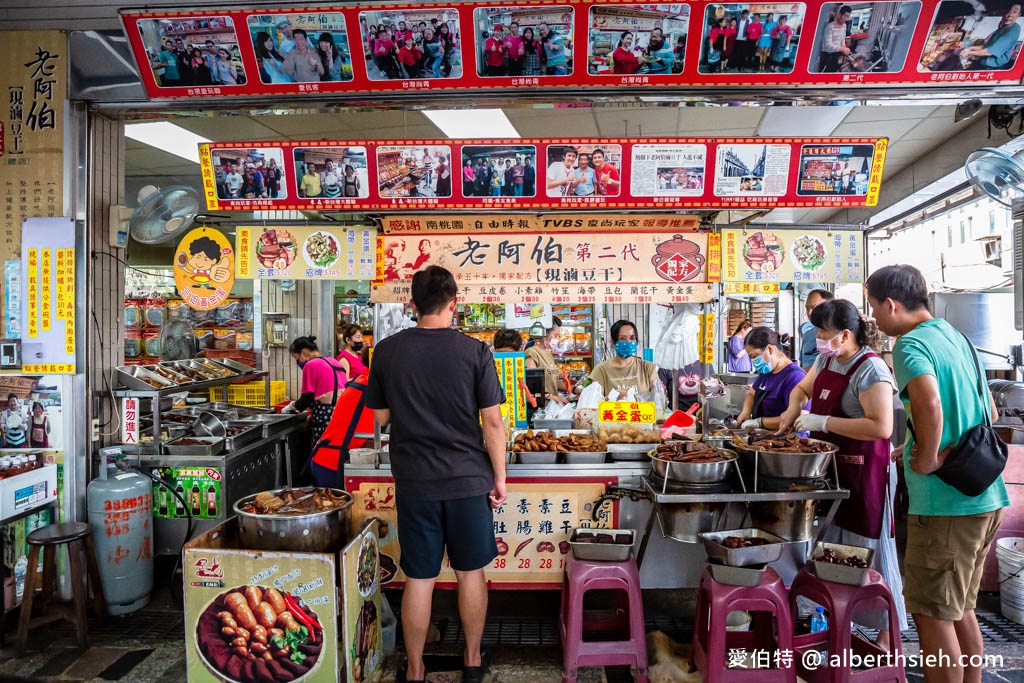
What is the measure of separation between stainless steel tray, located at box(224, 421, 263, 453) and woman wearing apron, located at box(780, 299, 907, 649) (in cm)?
423

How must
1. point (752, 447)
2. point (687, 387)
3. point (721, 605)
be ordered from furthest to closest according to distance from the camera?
1. point (687, 387)
2. point (752, 447)
3. point (721, 605)

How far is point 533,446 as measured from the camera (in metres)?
3.89

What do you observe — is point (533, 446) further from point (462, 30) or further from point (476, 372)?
point (462, 30)

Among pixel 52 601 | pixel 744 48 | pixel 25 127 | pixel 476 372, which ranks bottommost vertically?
pixel 52 601

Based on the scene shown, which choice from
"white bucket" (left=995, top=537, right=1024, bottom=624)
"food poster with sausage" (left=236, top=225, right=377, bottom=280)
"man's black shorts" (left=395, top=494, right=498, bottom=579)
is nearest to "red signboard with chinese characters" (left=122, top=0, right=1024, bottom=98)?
"food poster with sausage" (left=236, top=225, right=377, bottom=280)

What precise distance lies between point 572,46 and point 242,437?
401cm

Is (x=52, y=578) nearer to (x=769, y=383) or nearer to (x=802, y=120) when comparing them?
(x=769, y=383)

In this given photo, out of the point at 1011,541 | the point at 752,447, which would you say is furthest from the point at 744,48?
the point at 1011,541

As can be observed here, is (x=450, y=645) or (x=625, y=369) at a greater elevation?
(x=625, y=369)

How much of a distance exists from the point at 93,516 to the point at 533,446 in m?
3.00

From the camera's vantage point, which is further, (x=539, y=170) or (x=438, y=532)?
(x=539, y=170)

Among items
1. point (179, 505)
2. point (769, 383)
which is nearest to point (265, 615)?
point (179, 505)

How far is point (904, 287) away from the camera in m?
2.79

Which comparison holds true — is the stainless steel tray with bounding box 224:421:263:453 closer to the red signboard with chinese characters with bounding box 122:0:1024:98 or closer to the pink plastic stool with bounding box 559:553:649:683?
the red signboard with chinese characters with bounding box 122:0:1024:98
